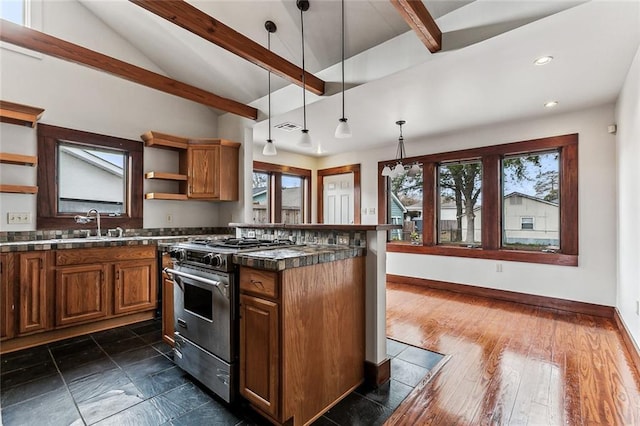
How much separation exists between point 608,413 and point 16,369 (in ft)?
13.2

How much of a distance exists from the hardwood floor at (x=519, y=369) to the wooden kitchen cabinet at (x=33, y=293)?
3107 millimetres

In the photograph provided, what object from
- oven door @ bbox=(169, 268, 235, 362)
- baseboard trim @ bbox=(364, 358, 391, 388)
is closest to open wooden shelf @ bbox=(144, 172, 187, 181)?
oven door @ bbox=(169, 268, 235, 362)

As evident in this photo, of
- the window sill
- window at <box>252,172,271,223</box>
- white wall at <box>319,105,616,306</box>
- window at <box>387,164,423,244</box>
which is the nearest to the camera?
white wall at <box>319,105,616,306</box>

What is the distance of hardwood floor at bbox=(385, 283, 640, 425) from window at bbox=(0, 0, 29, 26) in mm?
5023

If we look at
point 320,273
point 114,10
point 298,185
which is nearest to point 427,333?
point 320,273

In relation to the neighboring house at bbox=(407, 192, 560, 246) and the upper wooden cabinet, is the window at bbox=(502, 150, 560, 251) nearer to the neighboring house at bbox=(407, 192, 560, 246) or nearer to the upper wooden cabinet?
the neighboring house at bbox=(407, 192, 560, 246)

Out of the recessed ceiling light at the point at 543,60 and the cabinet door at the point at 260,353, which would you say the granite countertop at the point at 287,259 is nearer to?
the cabinet door at the point at 260,353

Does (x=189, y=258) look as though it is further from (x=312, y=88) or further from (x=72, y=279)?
(x=312, y=88)

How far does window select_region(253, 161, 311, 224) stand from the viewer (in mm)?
5770

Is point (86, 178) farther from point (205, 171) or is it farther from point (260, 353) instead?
point (260, 353)

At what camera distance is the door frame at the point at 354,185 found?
19.4 ft

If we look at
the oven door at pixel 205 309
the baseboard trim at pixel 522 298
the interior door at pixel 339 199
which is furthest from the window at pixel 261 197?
the oven door at pixel 205 309

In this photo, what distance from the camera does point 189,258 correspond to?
6.84 feet

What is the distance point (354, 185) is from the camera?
5980 millimetres
